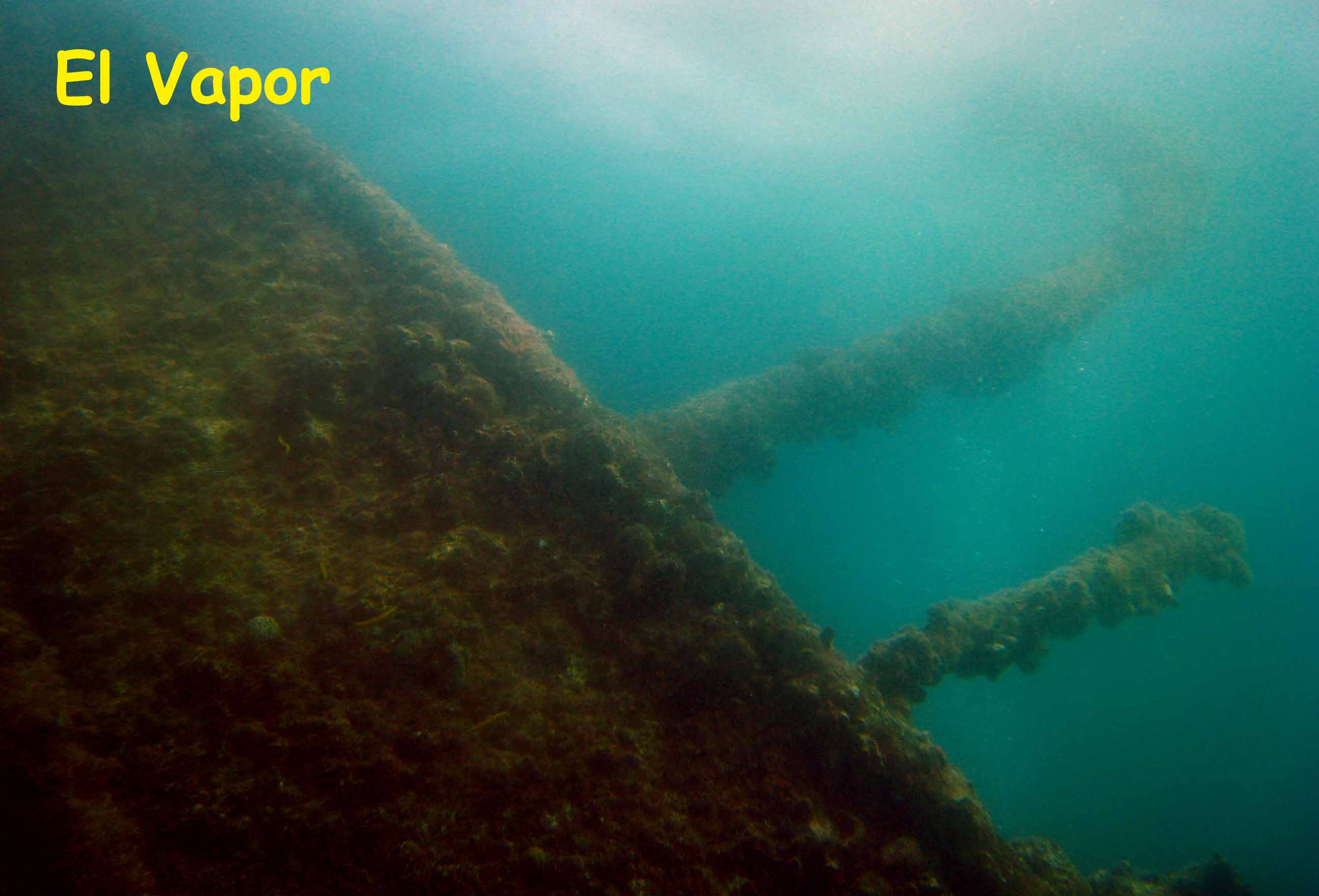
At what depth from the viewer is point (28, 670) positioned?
2885mm

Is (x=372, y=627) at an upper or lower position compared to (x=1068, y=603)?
lower

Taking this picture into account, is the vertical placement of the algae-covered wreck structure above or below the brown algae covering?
below

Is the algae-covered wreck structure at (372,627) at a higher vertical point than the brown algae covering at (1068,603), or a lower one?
lower

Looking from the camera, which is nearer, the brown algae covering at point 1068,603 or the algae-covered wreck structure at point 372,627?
the algae-covered wreck structure at point 372,627

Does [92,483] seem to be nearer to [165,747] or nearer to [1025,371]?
[165,747]

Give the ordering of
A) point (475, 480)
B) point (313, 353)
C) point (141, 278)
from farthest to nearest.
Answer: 1. point (141, 278)
2. point (313, 353)
3. point (475, 480)

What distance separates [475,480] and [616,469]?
1.51 metres

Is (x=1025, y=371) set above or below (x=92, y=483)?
above

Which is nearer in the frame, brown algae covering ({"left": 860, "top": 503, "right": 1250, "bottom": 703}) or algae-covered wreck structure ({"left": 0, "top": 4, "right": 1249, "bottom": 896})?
algae-covered wreck structure ({"left": 0, "top": 4, "right": 1249, "bottom": 896})

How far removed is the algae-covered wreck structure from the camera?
2732 millimetres

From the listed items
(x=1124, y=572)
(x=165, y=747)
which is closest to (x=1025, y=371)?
(x=1124, y=572)

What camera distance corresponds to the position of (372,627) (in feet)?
12.3

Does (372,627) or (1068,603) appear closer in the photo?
(372,627)

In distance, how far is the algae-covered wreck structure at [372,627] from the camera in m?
2.73
